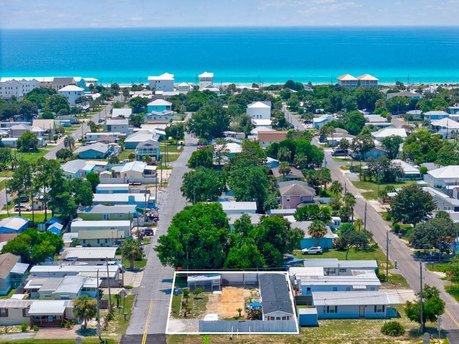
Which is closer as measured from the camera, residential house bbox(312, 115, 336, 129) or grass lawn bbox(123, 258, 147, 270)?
grass lawn bbox(123, 258, 147, 270)

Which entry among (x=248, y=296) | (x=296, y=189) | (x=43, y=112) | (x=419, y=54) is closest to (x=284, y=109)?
(x=43, y=112)

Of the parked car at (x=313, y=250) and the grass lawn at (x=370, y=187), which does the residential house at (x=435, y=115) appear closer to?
the grass lawn at (x=370, y=187)

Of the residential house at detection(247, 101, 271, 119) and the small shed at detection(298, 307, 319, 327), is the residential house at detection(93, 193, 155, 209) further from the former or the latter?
the residential house at detection(247, 101, 271, 119)

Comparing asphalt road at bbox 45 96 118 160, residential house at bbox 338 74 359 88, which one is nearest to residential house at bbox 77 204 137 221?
asphalt road at bbox 45 96 118 160

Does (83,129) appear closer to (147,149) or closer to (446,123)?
(147,149)

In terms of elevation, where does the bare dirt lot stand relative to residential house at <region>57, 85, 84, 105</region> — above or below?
below

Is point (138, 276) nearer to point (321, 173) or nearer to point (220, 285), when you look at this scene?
point (220, 285)

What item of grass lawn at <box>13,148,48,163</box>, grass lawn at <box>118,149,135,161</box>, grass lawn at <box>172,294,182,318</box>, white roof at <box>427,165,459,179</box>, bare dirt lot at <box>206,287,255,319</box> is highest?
white roof at <box>427,165,459,179</box>
